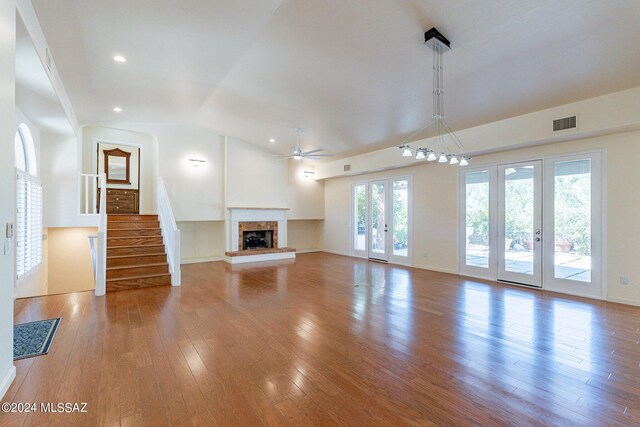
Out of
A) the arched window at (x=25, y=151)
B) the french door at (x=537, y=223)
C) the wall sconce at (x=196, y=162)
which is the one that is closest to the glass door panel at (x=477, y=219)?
the french door at (x=537, y=223)

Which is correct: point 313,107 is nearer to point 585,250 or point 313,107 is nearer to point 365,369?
point 365,369

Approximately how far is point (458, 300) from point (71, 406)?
4.68m

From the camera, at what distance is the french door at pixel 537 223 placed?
4.89 metres

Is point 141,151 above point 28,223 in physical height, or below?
above

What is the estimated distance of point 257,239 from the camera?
30.9ft

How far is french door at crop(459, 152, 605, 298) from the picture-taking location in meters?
4.89

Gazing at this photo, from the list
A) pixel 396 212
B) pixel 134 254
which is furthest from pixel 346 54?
pixel 134 254

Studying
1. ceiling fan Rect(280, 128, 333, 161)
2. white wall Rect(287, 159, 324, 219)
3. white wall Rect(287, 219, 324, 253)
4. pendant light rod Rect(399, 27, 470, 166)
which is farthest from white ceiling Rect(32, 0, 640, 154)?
white wall Rect(287, 219, 324, 253)

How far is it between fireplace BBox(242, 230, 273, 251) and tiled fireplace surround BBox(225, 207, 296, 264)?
18cm

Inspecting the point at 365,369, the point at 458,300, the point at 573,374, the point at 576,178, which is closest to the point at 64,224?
the point at 365,369

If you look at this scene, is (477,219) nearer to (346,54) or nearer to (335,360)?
(346,54)

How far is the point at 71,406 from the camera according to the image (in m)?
2.14

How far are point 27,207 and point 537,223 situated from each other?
28.3 feet

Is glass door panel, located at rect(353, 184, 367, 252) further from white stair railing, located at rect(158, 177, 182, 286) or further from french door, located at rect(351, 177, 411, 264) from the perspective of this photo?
white stair railing, located at rect(158, 177, 182, 286)
